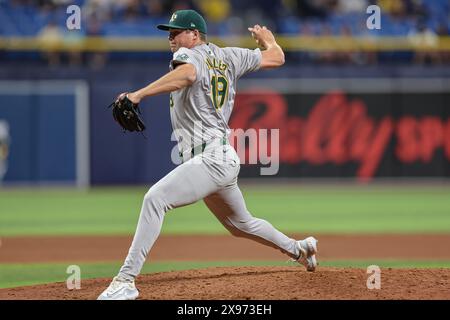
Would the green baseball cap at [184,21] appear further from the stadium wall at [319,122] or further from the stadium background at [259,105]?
the stadium wall at [319,122]

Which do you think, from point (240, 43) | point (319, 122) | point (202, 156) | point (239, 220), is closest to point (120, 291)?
point (202, 156)

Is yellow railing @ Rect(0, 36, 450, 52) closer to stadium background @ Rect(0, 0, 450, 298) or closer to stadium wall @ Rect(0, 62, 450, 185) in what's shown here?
stadium background @ Rect(0, 0, 450, 298)

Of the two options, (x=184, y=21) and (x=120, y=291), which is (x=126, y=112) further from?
(x=120, y=291)

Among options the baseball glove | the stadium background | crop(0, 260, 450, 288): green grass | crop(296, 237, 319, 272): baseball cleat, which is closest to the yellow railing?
the stadium background

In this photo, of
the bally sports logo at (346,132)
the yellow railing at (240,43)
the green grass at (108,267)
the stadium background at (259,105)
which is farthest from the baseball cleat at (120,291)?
the yellow railing at (240,43)

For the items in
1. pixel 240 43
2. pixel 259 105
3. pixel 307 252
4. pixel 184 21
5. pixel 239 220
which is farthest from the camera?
pixel 240 43

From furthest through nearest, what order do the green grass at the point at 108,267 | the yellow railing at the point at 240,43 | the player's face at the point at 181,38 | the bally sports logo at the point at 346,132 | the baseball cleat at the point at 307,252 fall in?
the yellow railing at the point at 240,43 → the bally sports logo at the point at 346,132 → the green grass at the point at 108,267 → the baseball cleat at the point at 307,252 → the player's face at the point at 181,38
